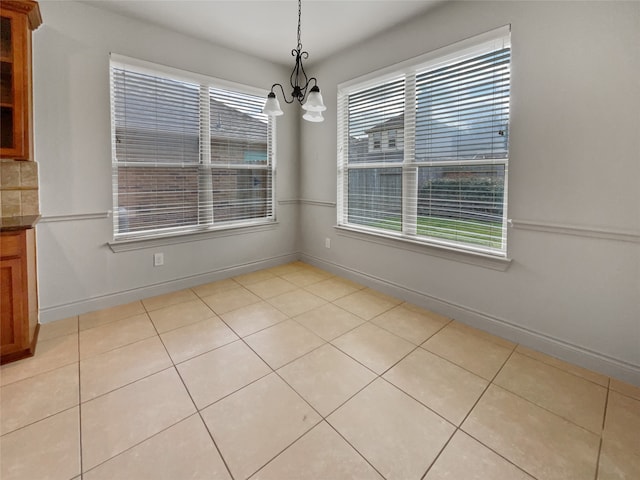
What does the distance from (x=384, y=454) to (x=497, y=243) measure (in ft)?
5.85

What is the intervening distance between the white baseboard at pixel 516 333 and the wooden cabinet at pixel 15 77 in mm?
3129

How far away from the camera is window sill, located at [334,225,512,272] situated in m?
2.40

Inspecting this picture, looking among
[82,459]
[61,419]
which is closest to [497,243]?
[82,459]

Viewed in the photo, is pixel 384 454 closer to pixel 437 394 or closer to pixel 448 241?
pixel 437 394

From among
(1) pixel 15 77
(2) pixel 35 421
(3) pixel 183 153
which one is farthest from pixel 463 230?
(1) pixel 15 77

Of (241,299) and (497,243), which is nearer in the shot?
(497,243)

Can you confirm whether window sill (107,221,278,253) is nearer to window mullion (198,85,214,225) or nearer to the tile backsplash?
window mullion (198,85,214,225)

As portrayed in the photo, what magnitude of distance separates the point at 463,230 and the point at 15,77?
3.45 meters

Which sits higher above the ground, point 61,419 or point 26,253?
point 26,253

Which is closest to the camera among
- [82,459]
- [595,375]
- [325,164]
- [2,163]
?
[82,459]

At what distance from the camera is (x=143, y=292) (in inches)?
122

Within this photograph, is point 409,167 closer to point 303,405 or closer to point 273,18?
point 273,18

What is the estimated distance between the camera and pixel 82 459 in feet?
4.38

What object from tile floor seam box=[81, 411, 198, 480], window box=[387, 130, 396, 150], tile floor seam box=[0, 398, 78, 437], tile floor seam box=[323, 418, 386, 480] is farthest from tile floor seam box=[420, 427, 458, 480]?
window box=[387, 130, 396, 150]
